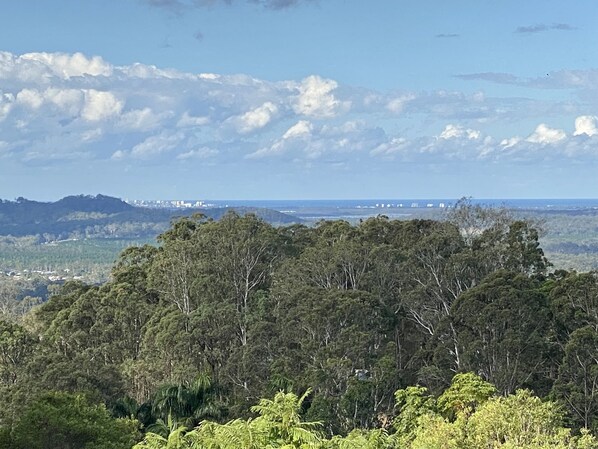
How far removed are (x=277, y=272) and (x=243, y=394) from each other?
6070 millimetres

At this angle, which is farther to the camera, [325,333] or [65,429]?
[325,333]

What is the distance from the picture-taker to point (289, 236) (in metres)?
40.0

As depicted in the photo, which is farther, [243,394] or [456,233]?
[456,233]

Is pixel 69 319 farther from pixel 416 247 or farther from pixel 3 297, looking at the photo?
pixel 3 297

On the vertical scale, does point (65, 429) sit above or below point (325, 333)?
below

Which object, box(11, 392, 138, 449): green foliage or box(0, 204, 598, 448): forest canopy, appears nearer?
box(11, 392, 138, 449): green foliage

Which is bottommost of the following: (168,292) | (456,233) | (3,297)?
(3,297)

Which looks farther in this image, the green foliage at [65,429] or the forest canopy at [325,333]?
the forest canopy at [325,333]

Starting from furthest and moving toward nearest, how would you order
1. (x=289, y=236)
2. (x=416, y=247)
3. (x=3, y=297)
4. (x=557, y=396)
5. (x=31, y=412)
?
1. (x=3, y=297)
2. (x=289, y=236)
3. (x=416, y=247)
4. (x=557, y=396)
5. (x=31, y=412)

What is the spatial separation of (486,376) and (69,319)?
19681 mm

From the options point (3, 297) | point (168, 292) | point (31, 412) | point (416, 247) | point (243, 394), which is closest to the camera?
point (31, 412)

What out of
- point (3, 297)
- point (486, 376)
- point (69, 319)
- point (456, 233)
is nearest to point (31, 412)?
point (486, 376)

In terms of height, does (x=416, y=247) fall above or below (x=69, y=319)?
above

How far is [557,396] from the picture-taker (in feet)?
86.2
